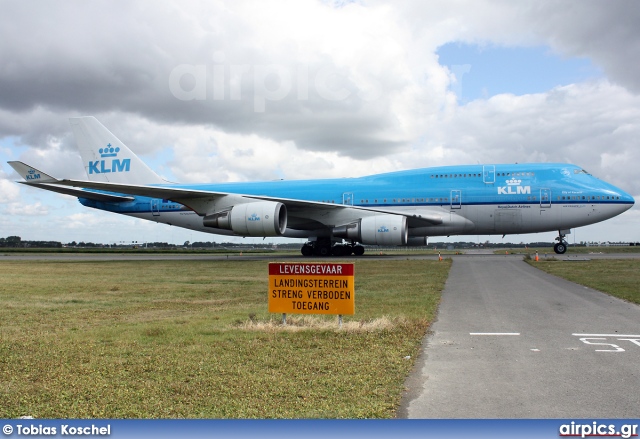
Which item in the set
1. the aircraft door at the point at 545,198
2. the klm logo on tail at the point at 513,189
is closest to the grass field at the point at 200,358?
the klm logo on tail at the point at 513,189

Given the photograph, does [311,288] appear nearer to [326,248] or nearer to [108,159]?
[326,248]

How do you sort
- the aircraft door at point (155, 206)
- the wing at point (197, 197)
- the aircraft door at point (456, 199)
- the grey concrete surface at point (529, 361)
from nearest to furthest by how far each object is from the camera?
the grey concrete surface at point (529, 361) < the wing at point (197, 197) < the aircraft door at point (456, 199) < the aircraft door at point (155, 206)

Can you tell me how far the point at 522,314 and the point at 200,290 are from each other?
26.8 feet

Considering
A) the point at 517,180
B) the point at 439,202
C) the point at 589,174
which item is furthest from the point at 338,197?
the point at 589,174

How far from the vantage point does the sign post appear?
312 inches

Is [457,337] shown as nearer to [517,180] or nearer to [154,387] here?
[154,387]

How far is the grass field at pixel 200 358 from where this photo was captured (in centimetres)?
426

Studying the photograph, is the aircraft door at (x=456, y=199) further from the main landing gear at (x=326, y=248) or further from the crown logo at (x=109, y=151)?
the crown logo at (x=109, y=151)

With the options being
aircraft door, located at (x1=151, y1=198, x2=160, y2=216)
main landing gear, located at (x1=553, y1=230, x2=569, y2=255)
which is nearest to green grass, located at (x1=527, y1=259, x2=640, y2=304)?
main landing gear, located at (x1=553, y1=230, x2=569, y2=255)

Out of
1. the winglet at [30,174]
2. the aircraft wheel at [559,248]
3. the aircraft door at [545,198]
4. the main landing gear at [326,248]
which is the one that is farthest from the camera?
the main landing gear at [326,248]

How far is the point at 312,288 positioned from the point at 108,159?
28.9m

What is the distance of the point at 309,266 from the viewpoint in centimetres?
821

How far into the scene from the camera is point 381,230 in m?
25.9

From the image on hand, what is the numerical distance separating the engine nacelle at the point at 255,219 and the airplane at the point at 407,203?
0.05 m
